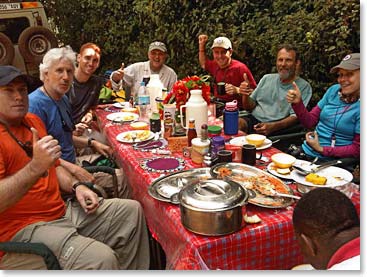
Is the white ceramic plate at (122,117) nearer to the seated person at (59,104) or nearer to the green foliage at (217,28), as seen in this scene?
the seated person at (59,104)

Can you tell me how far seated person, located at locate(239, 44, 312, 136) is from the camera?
243 centimetres

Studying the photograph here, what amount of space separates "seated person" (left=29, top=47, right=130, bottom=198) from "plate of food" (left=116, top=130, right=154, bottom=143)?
18cm

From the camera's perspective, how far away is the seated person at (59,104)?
1.82 metres

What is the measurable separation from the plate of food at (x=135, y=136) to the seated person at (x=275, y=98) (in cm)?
79

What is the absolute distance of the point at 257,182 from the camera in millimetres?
1308

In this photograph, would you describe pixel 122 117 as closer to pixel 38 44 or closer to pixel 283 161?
pixel 283 161

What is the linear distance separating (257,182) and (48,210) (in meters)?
0.78

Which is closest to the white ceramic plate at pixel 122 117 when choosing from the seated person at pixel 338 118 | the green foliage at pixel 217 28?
the seated person at pixel 338 118

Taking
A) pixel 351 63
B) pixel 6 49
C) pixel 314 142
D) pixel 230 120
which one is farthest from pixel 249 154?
pixel 6 49

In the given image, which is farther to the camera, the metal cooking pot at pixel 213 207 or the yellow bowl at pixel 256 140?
the yellow bowl at pixel 256 140

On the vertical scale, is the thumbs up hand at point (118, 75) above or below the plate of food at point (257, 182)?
above

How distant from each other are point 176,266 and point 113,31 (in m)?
3.11

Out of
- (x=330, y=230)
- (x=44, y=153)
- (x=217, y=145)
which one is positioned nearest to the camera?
(x=330, y=230)

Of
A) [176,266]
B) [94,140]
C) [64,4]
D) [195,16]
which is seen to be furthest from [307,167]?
[64,4]
